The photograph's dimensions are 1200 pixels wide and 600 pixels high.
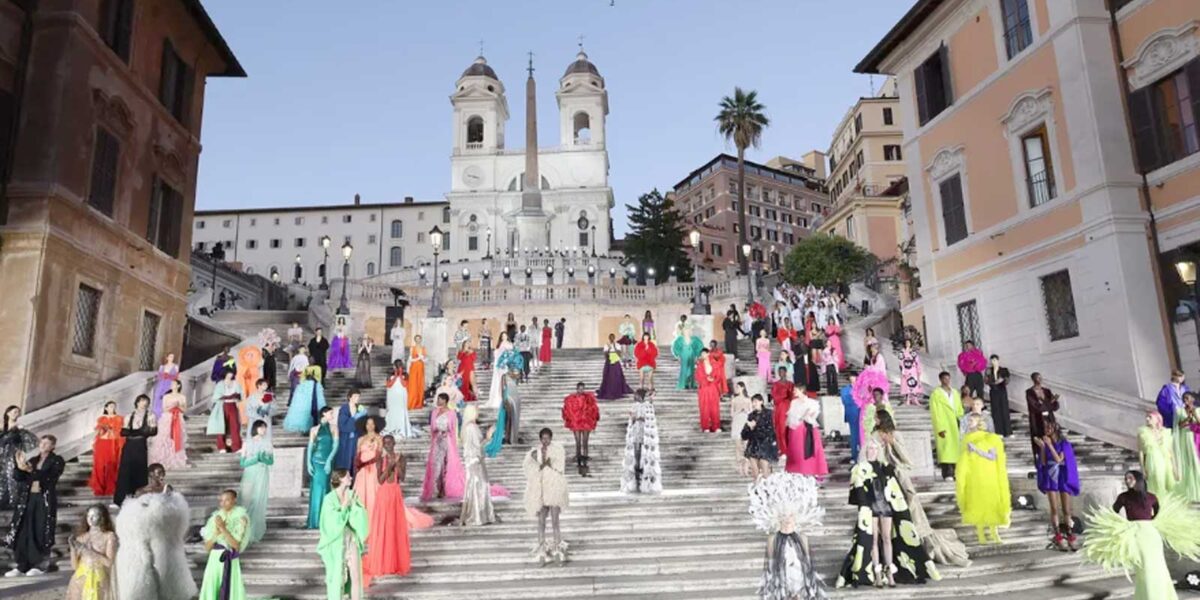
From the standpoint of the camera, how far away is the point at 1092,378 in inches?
626

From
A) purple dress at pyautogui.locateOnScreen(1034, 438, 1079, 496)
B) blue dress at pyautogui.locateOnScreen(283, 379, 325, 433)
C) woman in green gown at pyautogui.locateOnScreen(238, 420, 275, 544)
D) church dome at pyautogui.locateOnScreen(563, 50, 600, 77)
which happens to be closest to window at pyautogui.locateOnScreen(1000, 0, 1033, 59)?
purple dress at pyautogui.locateOnScreen(1034, 438, 1079, 496)

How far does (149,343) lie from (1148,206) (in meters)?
24.6

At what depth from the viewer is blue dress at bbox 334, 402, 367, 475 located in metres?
A: 11.6

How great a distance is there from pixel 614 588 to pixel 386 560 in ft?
8.80

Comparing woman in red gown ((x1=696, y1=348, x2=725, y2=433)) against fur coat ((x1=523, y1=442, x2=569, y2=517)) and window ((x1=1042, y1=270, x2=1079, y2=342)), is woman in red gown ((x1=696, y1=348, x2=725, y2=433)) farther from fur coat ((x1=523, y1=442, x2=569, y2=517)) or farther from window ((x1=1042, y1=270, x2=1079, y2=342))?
window ((x1=1042, y1=270, x2=1079, y2=342))

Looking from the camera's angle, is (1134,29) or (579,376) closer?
(1134,29)

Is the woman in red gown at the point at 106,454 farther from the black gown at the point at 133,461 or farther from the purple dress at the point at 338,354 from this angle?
the purple dress at the point at 338,354

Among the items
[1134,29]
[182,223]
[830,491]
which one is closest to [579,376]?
[830,491]

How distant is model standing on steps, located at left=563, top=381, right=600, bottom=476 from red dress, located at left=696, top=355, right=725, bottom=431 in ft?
11.4

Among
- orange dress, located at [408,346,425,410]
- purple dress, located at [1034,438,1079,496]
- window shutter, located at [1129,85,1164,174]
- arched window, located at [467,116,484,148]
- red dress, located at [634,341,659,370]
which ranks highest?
arched window, located at [467,116,484,148]

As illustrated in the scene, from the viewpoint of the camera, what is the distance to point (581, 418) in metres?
13.1

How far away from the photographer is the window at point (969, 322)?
20062 mm

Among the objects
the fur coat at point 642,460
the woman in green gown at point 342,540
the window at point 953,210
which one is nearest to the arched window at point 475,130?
the window at point 953,210

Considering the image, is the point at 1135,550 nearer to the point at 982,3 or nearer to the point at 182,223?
the point at 982,3
